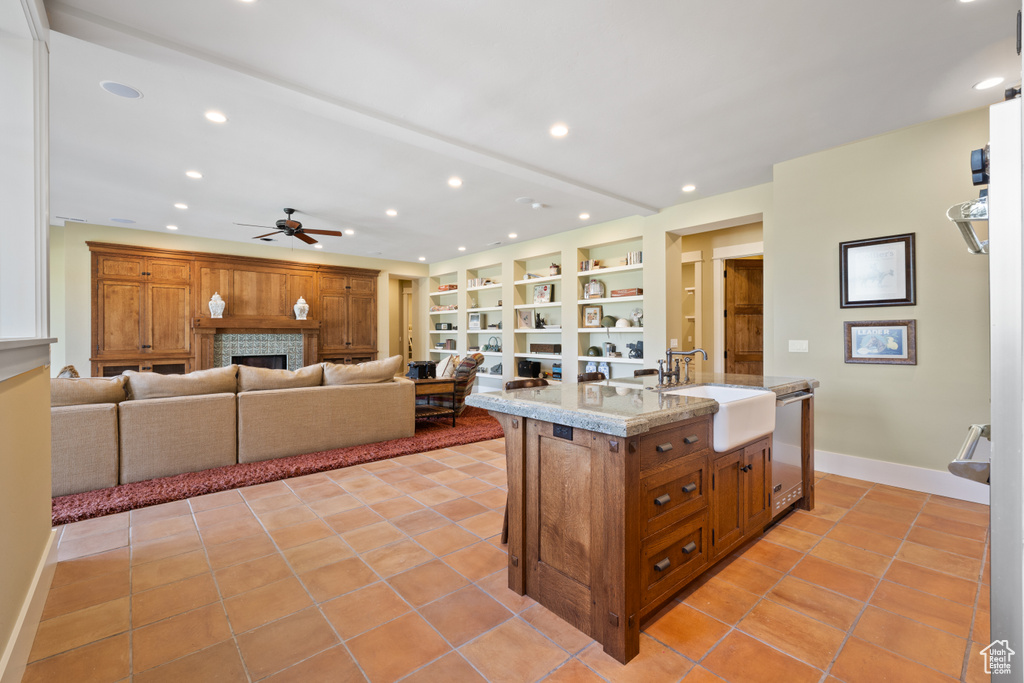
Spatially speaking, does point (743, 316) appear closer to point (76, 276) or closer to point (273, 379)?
point (273, 379)

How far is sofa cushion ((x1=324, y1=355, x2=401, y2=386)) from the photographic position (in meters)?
4.33

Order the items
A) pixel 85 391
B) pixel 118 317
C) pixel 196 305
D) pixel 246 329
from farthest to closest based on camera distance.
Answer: pixel 246 329 → pixel 196 305 → pixel 118 317 → pixel 85 391

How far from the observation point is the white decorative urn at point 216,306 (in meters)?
7.39

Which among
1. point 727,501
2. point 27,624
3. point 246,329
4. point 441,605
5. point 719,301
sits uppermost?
point 719,301

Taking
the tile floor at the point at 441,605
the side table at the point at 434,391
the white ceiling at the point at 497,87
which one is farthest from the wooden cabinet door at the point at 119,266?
the tile floor at the point at 441,605

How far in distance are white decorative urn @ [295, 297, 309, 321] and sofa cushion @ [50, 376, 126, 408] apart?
16.3ft

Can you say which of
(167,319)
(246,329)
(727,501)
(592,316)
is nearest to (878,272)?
(727,501)

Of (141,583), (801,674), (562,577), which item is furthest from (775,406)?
(141,583)

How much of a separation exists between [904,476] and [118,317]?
32.4 ft

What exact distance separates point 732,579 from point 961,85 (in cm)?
338

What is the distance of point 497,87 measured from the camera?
282 cm

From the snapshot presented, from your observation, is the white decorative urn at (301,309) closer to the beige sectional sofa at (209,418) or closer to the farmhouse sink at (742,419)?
the beige sectional sofa at (209,418)

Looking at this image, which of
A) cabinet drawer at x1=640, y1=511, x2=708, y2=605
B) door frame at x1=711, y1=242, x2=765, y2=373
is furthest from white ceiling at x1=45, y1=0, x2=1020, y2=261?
cabinet drawer at x1=640, y1=511, x2=708, y2=605

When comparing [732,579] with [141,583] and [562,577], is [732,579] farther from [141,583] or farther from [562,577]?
[141,583]
